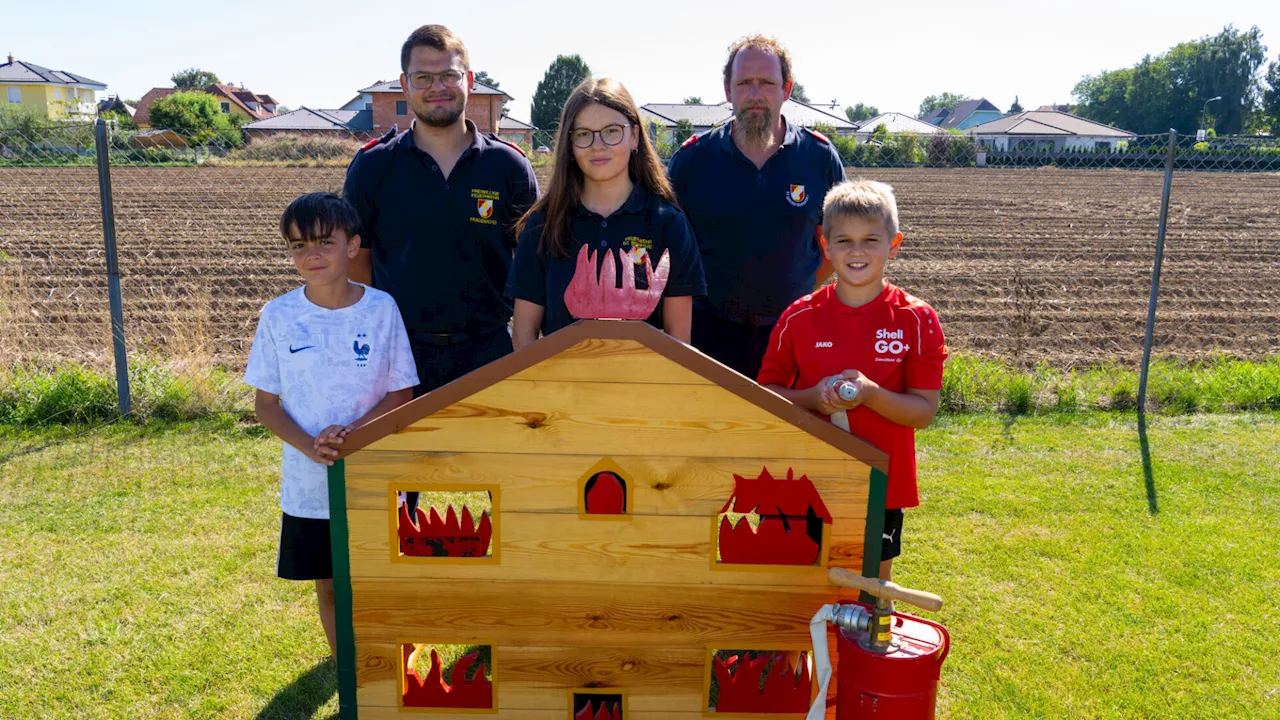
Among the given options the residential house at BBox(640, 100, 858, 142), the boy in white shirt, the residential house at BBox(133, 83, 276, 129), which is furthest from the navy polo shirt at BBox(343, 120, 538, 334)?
the residential house at BBox(133, 83, 276, 129)

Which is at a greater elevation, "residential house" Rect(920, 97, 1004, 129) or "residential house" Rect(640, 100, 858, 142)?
"residential house" Rect(920, 97, 1004, 129)

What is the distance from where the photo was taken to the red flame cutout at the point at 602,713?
2.46 meters

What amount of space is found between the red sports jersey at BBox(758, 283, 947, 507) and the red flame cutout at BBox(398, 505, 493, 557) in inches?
41.2

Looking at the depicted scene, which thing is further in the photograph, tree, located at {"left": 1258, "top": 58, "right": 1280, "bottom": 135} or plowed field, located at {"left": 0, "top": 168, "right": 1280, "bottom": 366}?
tree, located at {"left": 1258, "top": 58, "right": 1280, "bottom": 135}

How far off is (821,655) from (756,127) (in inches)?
79.3

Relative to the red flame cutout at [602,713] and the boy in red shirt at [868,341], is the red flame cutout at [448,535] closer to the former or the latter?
the red flame cutout at [602,713]

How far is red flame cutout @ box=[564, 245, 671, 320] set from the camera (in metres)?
2.45

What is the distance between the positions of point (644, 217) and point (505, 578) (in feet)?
3.83

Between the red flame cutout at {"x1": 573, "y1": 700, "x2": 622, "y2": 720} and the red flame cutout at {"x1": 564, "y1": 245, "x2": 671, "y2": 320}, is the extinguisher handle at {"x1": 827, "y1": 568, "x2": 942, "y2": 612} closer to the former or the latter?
the red flame cutout at {"x1": 573, "y1": 700, "x2": 622, "y2": 720}

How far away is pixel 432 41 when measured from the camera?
3.09 metres

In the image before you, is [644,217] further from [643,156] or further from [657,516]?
[657,516]

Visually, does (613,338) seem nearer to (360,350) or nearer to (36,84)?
(360,350)

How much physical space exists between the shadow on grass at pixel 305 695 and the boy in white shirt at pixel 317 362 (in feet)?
2.05

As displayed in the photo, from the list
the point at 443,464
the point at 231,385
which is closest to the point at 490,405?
the point at 443,464
